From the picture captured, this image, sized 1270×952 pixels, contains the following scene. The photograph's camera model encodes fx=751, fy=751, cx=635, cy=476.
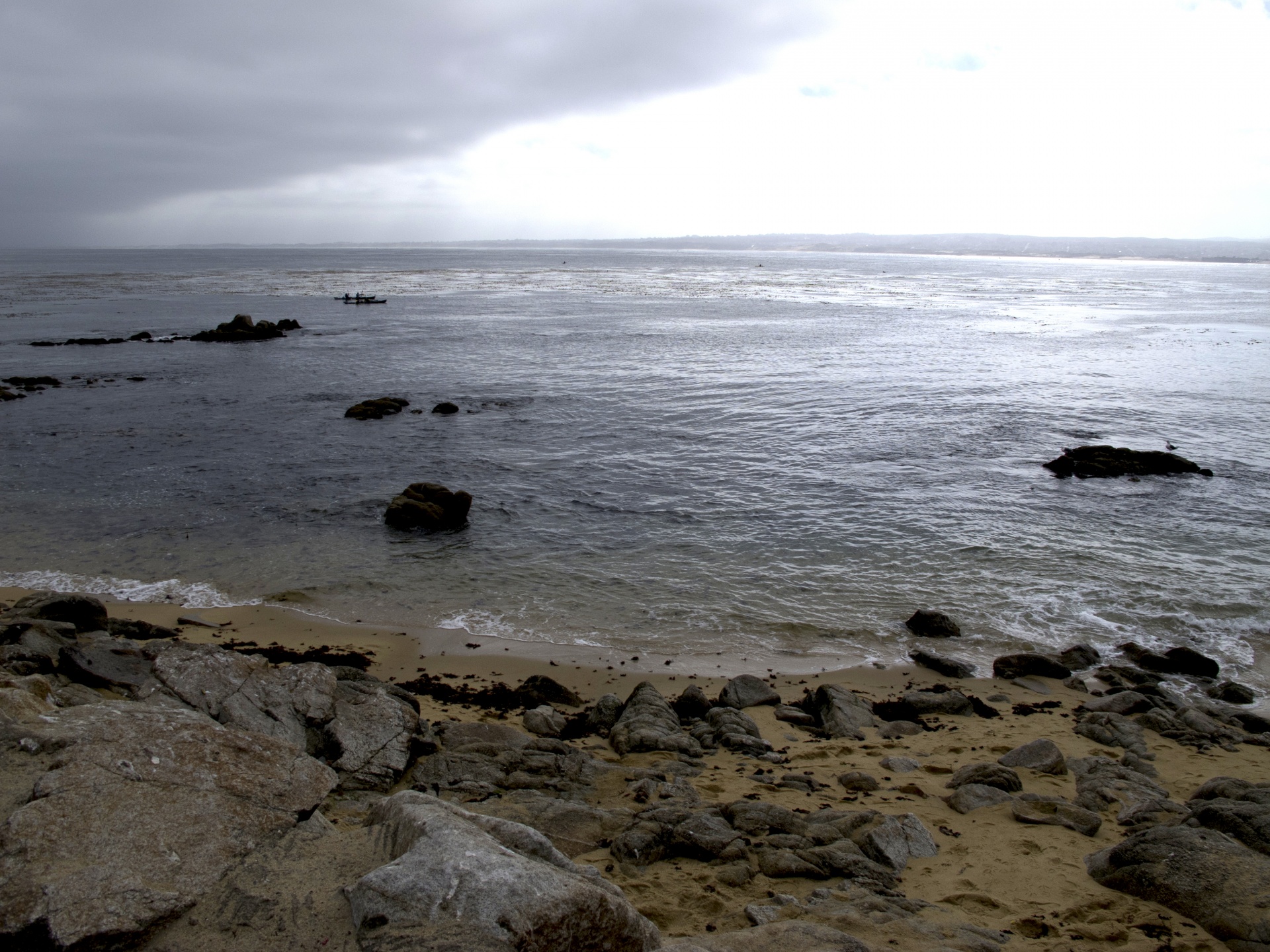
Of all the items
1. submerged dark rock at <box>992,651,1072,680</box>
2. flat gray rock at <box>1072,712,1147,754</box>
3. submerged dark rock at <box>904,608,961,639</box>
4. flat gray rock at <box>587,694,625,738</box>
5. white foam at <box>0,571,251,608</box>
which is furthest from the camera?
white foam at <box>0,571,251,608</box>

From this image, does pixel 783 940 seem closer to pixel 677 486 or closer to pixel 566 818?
pixel 566 818

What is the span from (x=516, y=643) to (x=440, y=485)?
8.20 metres

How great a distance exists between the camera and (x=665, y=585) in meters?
16.8

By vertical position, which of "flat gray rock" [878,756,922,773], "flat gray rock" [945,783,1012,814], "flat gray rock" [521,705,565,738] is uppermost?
"flat gray rock" [945,783,1012,814]

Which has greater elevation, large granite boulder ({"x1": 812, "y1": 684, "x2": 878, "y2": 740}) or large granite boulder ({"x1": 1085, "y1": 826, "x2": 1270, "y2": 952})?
large granite boulder ({"x1": 1085, "y1": 826, "x2": 1270, "y2": 952})

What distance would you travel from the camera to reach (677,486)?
24.0 m

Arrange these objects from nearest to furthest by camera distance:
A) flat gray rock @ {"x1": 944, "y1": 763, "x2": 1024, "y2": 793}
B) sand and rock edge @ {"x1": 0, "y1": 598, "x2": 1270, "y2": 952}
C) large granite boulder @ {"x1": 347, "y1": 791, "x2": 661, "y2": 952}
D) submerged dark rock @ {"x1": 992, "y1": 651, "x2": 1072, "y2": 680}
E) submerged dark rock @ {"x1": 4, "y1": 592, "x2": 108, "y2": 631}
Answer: large granite boulder @ {"x1": 347, "y1": 791, "x2": 661, "y2": 952} → sand and rock edge @ {"x1": 0, "y1": 598, "x2": 1270, "y2": 952} → flat gray rock @ {"x1": 944, "y1": 763, "x2": 1024, "y2": 793} → submerged dark rock @ {"x1": 4, "y1": 592, "x2": 108, "y2": 631} → submerged dark rock @ {"x1": 992, "y1": 651, "x2": 1072, "y2": 680}

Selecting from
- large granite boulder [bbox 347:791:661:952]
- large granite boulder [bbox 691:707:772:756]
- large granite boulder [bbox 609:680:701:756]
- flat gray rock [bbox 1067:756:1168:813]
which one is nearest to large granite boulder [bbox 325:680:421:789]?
large granite boulder [bbox 609:680:701:756]

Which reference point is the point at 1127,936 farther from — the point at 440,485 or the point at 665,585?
the point at 440,485

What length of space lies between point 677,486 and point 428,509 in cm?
789

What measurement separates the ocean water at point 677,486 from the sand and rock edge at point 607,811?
3189 mm

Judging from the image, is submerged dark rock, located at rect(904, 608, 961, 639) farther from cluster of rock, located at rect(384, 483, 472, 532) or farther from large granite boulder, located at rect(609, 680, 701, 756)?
cluster of rock, located at rect(384, 483, 472, 532)

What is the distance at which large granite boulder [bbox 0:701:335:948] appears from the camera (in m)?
4.56

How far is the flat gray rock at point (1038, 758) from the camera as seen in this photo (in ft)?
32.1
